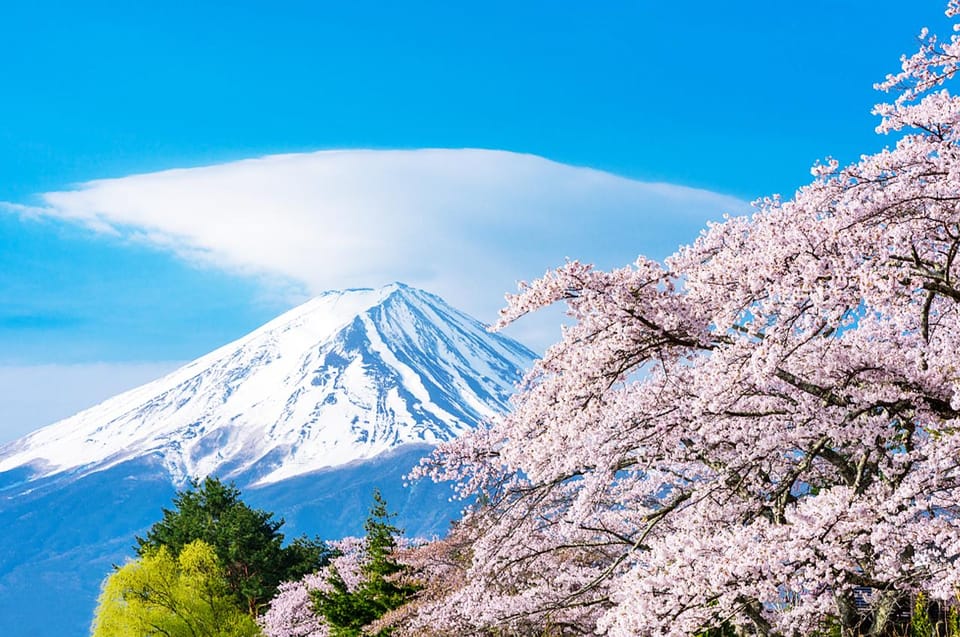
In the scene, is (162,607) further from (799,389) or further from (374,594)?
(799,389)

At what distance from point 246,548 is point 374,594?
847 inches

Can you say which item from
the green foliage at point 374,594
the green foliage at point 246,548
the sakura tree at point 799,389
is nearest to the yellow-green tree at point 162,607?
the green foliage at point 246,548

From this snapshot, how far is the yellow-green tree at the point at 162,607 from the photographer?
124 ft

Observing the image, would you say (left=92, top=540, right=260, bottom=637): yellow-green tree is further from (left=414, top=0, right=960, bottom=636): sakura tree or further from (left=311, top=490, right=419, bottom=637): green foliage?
(left=414, top=0, right=960, bottom=636): sakura tree

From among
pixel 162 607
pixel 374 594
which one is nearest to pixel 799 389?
pixel 374 594

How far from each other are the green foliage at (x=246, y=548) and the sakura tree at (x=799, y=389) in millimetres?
33290

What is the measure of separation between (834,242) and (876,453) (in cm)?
293

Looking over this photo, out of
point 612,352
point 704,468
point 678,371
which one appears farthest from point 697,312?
point 704,468

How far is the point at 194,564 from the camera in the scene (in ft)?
135

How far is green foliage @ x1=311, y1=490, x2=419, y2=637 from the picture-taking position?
22688 mm

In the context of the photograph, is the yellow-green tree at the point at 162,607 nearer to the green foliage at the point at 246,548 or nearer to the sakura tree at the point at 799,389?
the green foliage at the point at 246,548

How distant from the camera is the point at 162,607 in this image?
1512 inches

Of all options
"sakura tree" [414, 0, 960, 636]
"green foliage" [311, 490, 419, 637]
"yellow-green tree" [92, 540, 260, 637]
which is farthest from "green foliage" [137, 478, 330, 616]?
"sakura tree" [414, 0, 960, 636]

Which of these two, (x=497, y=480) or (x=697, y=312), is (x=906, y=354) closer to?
(x=697, y=312)
